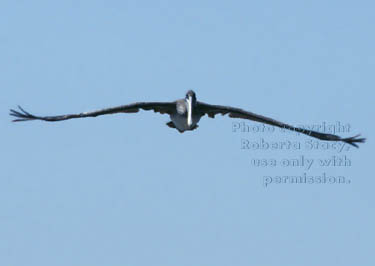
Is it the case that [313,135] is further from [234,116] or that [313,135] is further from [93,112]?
[93,112]

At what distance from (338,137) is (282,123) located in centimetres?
272

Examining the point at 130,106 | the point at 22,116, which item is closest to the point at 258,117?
the point at 130,106

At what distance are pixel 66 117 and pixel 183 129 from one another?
547 centimetres

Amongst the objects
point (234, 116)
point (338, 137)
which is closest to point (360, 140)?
point (338, 137)

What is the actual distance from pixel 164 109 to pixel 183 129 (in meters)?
1.42

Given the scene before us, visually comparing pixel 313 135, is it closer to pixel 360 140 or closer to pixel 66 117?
pixel 360 140

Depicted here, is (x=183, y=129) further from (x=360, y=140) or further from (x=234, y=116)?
(x=360, y=140)

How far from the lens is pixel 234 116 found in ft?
255

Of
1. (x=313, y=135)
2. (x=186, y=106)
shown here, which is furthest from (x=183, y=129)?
(x=313, y=135)

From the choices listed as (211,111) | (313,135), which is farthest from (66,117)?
(313,135)

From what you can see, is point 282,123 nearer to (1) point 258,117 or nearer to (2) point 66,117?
(1) point 258,117

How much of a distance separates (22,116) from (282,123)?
12282mm

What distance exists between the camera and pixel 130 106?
7581 cm

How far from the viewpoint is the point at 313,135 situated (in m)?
78.1
